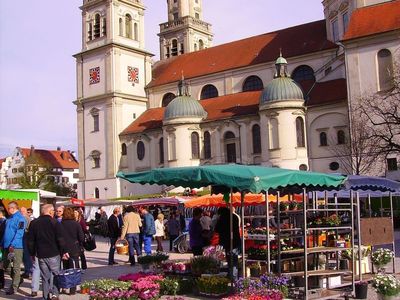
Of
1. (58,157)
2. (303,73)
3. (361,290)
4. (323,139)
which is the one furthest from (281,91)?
(58,157)

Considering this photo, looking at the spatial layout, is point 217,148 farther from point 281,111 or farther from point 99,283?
point 99,283

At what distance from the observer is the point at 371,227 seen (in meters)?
11.8

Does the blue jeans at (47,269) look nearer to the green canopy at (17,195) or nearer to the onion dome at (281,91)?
the green canopy at (17,195)

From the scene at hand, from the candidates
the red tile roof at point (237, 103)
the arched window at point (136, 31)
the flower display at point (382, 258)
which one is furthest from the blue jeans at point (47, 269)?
the arched window at point (136, 31)

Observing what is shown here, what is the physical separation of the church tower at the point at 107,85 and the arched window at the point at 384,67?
26.4 m

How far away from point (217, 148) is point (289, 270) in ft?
125

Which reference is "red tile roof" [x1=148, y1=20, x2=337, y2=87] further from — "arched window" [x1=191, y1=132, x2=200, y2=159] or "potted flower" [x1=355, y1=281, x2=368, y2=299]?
"potted flower" [x1=355, y1=281, x2=368, y2=299]

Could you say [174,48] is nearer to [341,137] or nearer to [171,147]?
[171,147]

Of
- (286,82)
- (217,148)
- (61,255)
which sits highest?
(286,82)

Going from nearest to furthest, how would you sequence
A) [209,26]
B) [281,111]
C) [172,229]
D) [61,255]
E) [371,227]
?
[61,255]
[371,227]
[172,229]
[281,111]
[209,26]

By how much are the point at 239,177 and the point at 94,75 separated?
50200 mm

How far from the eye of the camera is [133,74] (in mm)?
57844

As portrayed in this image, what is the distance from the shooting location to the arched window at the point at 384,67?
37656mm

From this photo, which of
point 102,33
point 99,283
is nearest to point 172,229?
point 99,283
